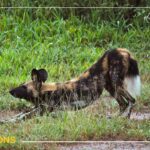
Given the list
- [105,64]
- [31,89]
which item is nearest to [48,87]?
[31,89]

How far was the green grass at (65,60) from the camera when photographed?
5949 millimetres

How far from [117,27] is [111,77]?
3.36 m

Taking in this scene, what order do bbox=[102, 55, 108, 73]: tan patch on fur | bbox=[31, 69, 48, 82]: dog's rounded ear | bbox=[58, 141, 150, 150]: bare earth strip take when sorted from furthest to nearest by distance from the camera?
bbox=[102, 55, 108, 73]: tan patch on fur → bbox=[31, 69, 48, 82]: dog's rounded ear → bbox=[58, 141, 150, 150]: bare earth strip

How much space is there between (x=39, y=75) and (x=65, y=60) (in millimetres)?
2179

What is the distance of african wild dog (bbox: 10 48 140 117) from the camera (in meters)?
6.98

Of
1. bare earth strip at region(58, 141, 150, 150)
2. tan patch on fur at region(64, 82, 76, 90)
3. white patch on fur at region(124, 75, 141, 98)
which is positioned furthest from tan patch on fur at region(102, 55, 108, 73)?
bare earth strip at region(58, 141, 150, 150)

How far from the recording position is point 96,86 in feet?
23.3

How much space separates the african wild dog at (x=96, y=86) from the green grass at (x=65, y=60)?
23cm

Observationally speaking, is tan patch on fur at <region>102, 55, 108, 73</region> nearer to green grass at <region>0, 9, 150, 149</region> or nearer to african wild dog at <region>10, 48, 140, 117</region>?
african wild dog at <region>10, 48, 140, 117</region>

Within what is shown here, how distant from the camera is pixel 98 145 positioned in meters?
5.72

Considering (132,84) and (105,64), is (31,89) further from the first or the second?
(132,84)

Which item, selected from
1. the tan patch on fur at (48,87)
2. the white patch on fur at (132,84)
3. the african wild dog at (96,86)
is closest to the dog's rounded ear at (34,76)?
the african wild dog at (96,86)

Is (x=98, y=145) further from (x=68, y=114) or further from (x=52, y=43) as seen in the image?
(x=52, y=43)

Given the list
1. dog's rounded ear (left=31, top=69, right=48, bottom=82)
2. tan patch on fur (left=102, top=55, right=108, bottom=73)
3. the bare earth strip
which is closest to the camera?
the bare earth strip
